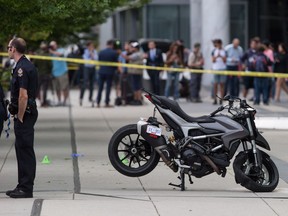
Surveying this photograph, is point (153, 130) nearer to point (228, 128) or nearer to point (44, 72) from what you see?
point (228, 128)

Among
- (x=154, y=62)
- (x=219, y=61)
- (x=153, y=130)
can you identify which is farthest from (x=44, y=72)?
(x=153, y=130)

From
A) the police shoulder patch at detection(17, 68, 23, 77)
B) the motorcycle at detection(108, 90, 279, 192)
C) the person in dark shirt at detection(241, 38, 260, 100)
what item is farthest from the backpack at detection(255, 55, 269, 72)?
the police shoulder patch at detection(17, 68, 23, 77)

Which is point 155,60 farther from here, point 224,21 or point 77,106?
point 224,21

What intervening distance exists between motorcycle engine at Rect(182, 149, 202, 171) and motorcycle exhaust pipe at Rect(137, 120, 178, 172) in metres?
0.18

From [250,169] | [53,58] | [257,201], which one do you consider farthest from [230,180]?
[53,58]

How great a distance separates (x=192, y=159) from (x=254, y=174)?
76 cm

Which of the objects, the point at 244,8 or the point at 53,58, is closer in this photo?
the point at 53,58

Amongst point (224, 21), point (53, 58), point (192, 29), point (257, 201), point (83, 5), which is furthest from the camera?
point (192, 29)

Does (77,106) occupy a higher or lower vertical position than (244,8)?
lower

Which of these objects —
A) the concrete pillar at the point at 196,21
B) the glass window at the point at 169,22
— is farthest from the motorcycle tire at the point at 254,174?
the glass window at the point at 169,22

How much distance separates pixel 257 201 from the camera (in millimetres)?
10320

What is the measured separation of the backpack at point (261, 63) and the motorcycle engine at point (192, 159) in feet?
48.0

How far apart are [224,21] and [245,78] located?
4.63 metres

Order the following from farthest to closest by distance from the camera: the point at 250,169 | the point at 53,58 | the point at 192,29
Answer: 1. the point at 192,29
2. the point at 53,58
3. the point at 250,169
